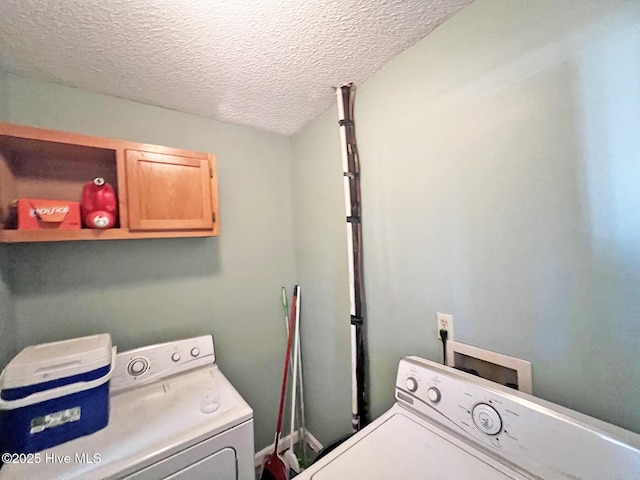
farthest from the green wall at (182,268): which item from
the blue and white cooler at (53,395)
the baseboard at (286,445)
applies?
the blue and white cooler at (53,395)

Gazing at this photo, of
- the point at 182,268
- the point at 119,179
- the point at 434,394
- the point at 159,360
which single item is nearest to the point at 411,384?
the point at 434,394

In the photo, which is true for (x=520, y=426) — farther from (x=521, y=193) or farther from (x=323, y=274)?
(x=323, y=274)

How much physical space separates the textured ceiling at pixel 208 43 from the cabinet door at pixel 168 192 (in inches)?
15.6

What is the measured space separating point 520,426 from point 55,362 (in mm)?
1537

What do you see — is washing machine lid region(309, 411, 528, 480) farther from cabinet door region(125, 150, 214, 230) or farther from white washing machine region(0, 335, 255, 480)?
cabinet door region(125, 150, 214, 230)

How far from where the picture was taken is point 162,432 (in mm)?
933

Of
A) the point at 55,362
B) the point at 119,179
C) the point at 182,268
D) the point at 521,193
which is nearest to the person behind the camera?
the point at 521,193

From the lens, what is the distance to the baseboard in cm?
171

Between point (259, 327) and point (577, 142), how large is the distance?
1838 mm

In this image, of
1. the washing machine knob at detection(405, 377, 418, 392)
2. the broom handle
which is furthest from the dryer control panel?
the broom handle

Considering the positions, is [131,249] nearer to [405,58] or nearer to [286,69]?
[286,69]

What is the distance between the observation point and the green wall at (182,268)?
3.86 ft

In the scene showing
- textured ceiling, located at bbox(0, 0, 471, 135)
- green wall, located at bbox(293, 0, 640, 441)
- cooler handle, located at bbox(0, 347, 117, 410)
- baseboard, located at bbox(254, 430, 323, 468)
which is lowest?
baseboard, located at bbox(254, 430, 323, 468)

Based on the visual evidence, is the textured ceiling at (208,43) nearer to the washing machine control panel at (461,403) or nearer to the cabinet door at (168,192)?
the cabinet door at (168,192)
